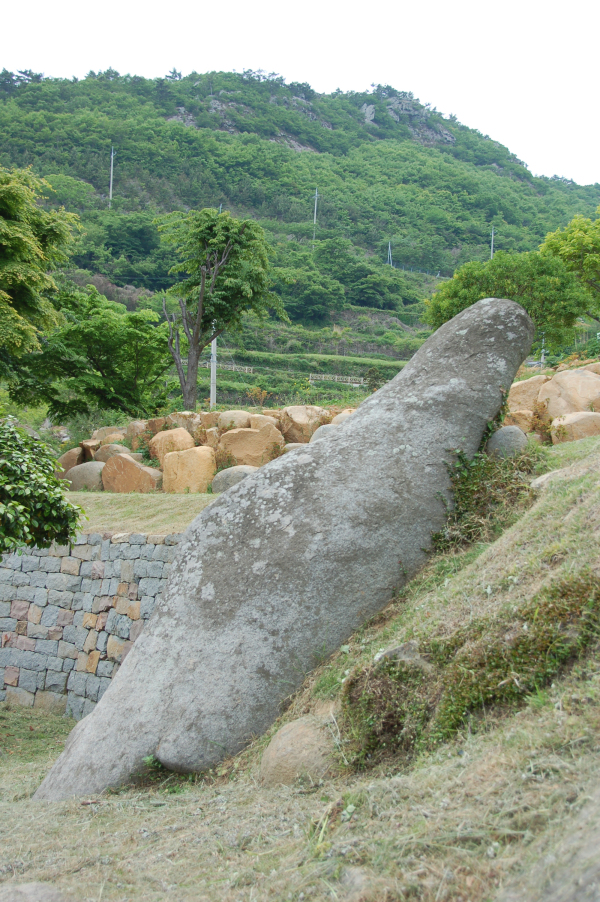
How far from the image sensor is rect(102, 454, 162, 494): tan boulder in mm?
11805

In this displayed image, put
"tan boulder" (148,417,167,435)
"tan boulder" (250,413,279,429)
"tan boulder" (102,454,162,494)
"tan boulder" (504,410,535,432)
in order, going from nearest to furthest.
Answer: "tan boulder" (504,410,535,432)
"tan boulder" (102,454,162,494)
"tan boulder" (250,413,279,429)
"tan boulder" (148,417,167,435)

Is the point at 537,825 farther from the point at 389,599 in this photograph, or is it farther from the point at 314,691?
the point at 389,599

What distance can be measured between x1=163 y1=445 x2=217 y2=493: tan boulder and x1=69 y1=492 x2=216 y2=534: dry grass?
49 centimetres

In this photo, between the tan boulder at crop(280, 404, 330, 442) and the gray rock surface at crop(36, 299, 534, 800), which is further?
the tan boulder at crop(280, 404, 330, 442)

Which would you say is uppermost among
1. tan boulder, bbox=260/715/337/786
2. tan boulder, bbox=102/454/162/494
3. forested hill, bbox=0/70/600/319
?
forested hill, bbox=0/70/600/319

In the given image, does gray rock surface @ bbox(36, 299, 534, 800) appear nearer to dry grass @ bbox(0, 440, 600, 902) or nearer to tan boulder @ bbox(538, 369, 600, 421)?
dry grass @ bbox(0, 440, 600, 902)

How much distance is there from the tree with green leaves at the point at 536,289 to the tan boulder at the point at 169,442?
15.3 m

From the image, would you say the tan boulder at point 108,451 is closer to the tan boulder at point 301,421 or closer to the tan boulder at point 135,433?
the tan boulder at point 135,433

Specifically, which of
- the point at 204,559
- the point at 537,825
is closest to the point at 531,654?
the point at 537,825

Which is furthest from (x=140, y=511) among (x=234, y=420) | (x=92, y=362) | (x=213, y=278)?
(x=213, y=278)

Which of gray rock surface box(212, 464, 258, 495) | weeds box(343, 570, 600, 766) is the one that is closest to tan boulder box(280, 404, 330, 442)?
gray rock surface box(212, 464, 258, 495)

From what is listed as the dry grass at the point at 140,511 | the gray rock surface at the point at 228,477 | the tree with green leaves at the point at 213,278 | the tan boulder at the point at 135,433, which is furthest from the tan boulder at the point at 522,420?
the tree with green leaves at the point at 213,278

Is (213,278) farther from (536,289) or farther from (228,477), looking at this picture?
(536,289)

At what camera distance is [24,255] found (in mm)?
13898
